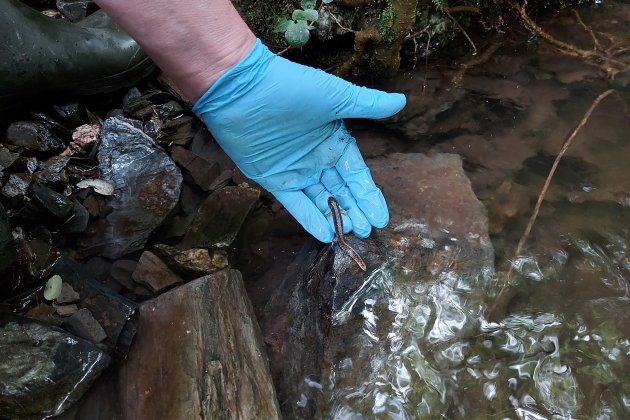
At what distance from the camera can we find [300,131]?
2510 millimetres

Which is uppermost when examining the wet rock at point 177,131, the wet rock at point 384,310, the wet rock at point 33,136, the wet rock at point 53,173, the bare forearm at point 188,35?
the bare forearm at point 188,35

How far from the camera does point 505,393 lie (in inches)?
81.5

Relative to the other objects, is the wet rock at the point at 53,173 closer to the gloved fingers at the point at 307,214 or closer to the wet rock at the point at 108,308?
the wet rock at the point at 108,308

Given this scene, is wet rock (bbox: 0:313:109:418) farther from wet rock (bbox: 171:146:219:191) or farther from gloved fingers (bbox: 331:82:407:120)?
gloved fingers (bbox: 331:82:407:120)

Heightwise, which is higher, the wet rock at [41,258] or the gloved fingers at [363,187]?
the gloved fingers at [363,187]

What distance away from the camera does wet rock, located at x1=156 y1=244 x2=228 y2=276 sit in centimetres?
252

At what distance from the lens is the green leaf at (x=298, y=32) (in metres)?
2.80

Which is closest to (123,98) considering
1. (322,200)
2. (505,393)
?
(322,200)

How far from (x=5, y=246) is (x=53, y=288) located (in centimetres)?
31

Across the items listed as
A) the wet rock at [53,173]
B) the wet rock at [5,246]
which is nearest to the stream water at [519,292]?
the wet rock at [5,246]

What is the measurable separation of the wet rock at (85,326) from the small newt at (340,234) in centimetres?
116

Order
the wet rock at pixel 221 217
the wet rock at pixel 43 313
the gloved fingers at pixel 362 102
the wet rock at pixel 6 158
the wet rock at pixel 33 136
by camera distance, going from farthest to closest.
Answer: the wet rock at pixel 33 136
the wet rock at pixel 6 158
the wet rock at pixel 221 217
the gloved fingers at pixel 362 102
the wet rock at pixel 43 313

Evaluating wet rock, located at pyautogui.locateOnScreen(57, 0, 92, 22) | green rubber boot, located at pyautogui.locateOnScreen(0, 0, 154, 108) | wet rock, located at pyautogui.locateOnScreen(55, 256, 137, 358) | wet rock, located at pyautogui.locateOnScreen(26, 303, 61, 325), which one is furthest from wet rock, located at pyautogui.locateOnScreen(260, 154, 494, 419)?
wet rock, located at pyautogui.locateOnScreen(57, 0, 92, 22)

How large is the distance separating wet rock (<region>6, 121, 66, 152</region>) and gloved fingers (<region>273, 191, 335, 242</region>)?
4.98 feet
